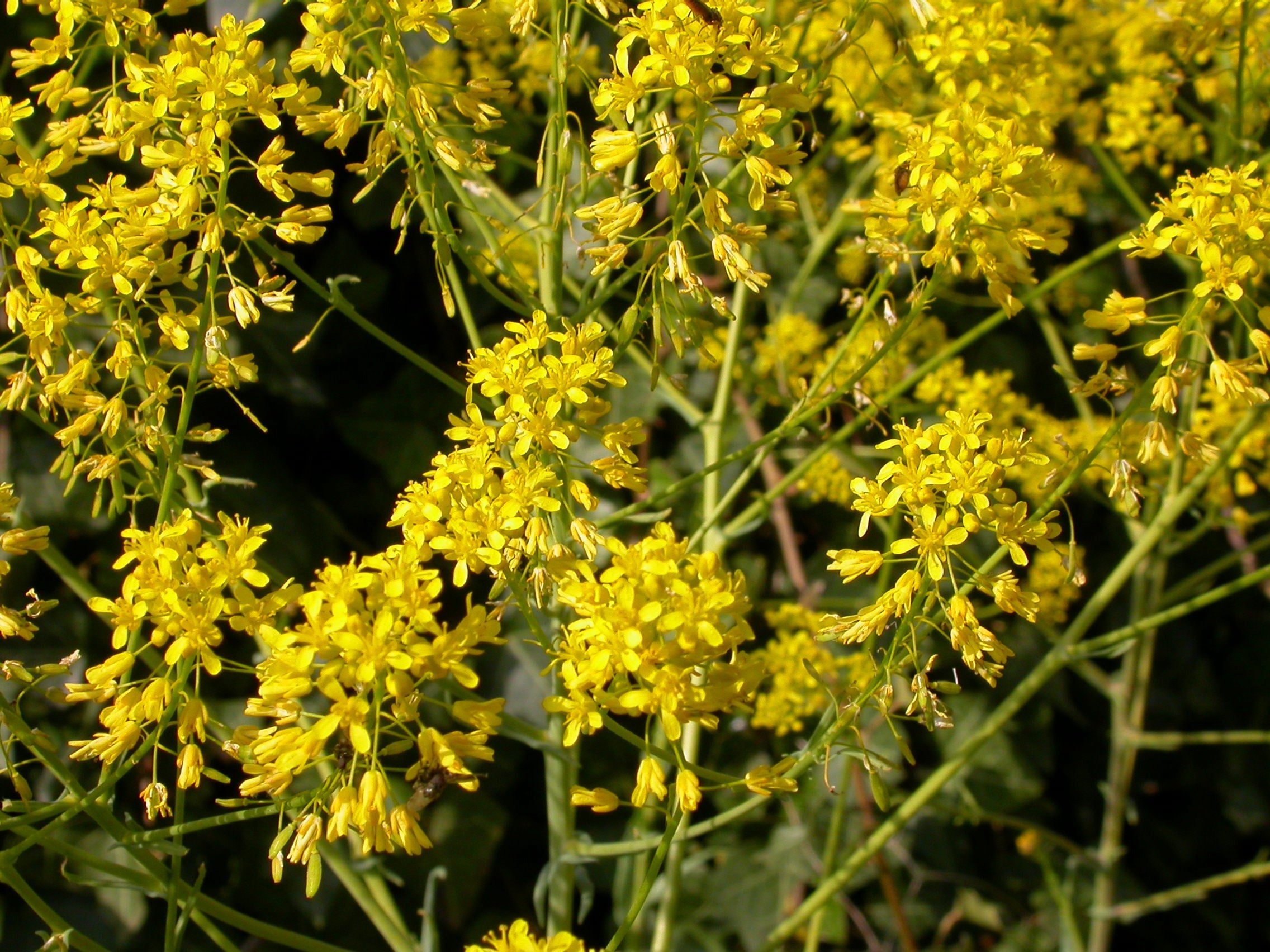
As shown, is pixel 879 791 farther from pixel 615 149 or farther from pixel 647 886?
pixel 615 149

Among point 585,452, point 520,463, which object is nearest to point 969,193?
point 520,463

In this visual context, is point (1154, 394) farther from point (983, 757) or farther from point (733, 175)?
point (983, 757)

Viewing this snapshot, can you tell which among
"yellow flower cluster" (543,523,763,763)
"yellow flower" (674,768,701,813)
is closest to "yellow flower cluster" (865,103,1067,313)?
"yellow flower cluster" (543,523,763,763)

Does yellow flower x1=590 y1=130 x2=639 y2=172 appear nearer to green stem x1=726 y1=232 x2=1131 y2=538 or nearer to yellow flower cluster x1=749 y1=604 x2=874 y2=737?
green stem x1=726 y1=232 x2=1131 y2=538

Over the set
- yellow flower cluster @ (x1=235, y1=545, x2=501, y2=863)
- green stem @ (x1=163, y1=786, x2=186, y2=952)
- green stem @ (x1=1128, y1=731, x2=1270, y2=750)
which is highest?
yellow flower cluster @ (x1=235, y1=545, x2=501, y2=863)

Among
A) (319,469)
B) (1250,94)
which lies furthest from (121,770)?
(1250,94)
